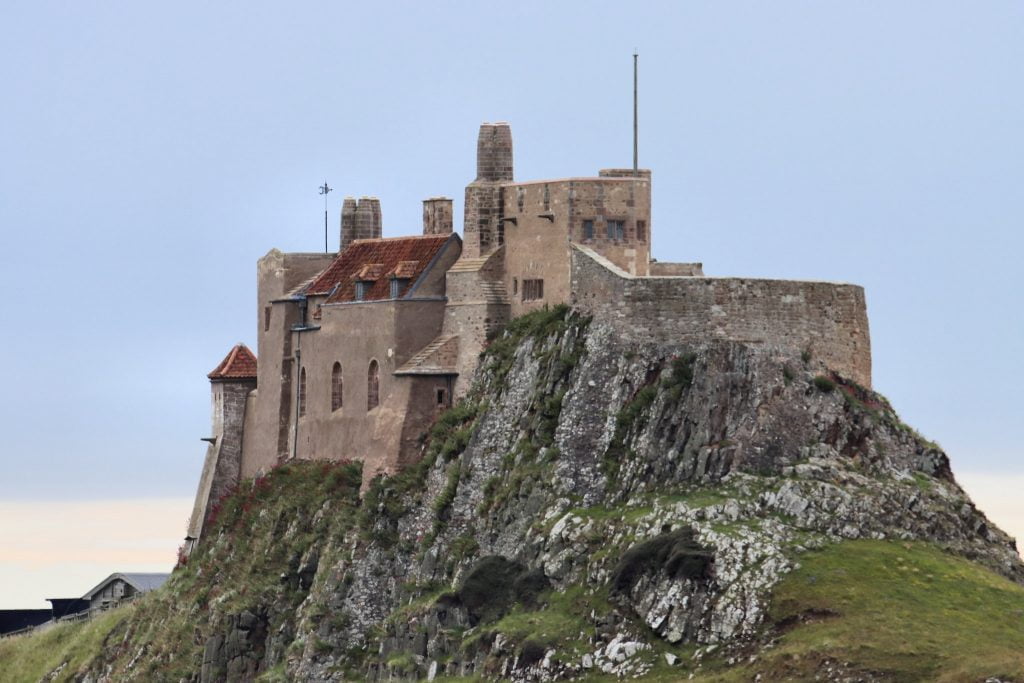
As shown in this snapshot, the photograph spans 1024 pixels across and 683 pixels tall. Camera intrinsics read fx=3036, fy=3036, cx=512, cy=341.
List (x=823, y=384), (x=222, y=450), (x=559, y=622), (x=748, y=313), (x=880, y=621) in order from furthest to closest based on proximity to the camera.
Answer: (x=222, y=450)
(x=748, y=313)
(x=823, y=384)
(x=559, y=622)
(x=880, y=621)

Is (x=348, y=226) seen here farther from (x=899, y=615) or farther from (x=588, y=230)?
(x=899, y=615)

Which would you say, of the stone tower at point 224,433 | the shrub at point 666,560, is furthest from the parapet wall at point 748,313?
the stone tower at point 224,433

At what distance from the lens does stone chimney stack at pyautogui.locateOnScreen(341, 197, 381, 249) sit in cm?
13225

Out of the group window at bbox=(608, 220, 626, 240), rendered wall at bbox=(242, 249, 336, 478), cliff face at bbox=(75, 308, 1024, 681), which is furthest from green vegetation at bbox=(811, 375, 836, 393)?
rendered wall at bbox=(242, 249, 336, 478)

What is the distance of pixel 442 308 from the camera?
391 feet

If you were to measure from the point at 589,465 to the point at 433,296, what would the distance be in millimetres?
15338

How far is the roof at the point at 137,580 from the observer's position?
6043 inches

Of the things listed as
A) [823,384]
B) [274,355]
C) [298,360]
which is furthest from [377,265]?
[823,384]

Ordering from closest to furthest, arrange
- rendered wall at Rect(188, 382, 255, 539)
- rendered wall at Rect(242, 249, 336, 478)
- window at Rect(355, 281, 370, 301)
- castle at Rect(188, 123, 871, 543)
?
castle at Rect(188, 123, 871, 543), window at Rect(355, 281, 370, 301), rendered wall at Rect(242, 249, 336, 478), rendered wall at Rect(188, 382, 255, 539)

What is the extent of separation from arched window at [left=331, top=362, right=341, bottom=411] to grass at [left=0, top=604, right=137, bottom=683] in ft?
58.7

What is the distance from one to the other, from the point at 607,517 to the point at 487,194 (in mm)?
18091

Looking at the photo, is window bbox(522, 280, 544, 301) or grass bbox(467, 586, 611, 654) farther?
window bbox(522, 280, 544, 301)

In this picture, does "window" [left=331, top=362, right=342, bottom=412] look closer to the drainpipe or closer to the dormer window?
the drainpipe

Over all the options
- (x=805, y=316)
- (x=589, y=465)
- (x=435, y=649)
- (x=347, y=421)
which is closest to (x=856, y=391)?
(x=805, y=316)
